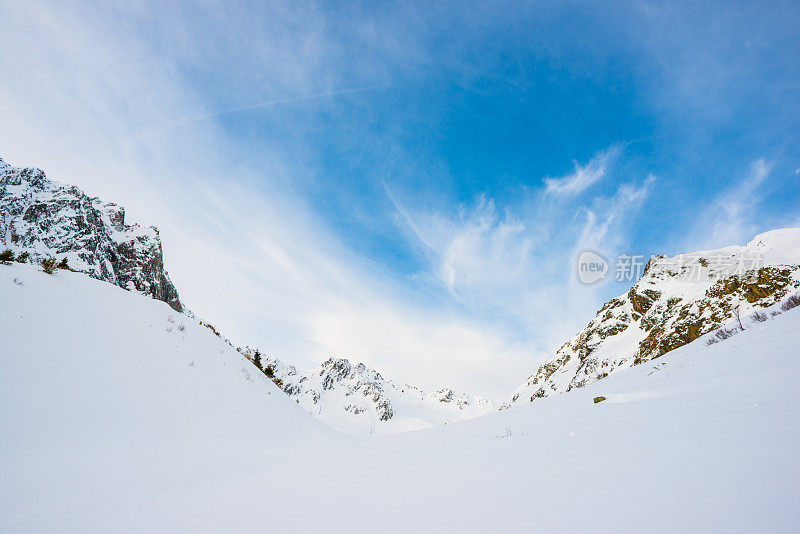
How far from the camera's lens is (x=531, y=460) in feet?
10.6

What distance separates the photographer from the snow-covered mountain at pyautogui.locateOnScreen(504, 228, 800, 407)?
40.7 m

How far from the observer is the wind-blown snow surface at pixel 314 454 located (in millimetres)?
1949

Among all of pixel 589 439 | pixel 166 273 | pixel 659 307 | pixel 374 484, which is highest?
pixel 659 307

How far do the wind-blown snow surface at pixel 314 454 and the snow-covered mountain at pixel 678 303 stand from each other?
14.3 m

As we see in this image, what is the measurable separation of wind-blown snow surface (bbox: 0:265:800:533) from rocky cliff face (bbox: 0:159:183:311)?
148 ft

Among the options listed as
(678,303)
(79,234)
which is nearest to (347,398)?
(79,234)

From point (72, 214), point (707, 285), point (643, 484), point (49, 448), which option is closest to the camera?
point (643, 484)

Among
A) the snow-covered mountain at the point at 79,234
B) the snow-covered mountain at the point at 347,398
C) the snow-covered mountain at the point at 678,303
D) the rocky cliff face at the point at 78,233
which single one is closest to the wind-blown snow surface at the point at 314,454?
the snow-covered mountain at the point at 678,303

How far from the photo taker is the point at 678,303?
188ft

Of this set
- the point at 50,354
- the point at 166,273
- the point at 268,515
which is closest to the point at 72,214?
the point at 166,273

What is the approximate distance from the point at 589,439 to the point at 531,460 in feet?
2.98

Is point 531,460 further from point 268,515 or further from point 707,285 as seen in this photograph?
point 707,285

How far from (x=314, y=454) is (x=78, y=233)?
6124 centimetres

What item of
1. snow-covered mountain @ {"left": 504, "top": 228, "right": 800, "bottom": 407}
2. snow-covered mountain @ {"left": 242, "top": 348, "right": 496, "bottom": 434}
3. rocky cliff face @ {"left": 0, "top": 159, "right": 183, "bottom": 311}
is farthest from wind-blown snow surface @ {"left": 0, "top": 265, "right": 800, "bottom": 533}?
snow-covered mountain @ {"left": 242, "top": 348, "right": 496, "bottom": 434}
